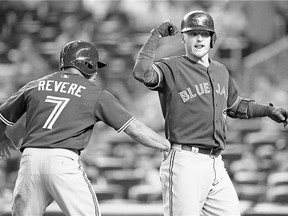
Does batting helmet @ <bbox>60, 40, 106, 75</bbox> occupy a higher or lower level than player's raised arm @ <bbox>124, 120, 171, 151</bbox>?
higher

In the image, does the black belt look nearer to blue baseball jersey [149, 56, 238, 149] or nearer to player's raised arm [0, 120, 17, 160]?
blue baseball jersey [149, 56, 238, 149]

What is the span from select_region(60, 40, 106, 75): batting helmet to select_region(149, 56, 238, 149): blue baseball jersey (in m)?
0.44

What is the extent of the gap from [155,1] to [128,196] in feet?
8.92

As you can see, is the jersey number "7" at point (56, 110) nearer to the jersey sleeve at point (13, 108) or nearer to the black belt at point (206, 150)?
the jersey sleeve at point (13, 108)

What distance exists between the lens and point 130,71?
9555 mm

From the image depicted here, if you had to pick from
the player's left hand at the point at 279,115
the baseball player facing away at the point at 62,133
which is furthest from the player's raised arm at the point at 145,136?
the player's left hand at the point at 279,115

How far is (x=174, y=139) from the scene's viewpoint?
15.8 feet

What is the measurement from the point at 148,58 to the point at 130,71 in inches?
192

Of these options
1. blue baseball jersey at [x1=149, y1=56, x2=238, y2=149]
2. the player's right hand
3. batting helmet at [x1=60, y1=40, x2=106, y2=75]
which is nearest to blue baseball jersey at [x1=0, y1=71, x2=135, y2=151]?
batting helmet at [x1=60, y1=40, x2=106, y2=75]

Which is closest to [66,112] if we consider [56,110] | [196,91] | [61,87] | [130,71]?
[56,110]

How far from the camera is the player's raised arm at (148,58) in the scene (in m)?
4.67

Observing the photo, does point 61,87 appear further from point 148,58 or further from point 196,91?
point 196,91

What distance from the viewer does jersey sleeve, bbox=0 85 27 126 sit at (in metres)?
4.68

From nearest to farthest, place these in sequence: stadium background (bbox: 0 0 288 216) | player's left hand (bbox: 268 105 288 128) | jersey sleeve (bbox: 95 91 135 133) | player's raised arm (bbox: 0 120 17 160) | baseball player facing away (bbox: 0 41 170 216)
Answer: baseball player facing away (bbox: 0 41 170 216)
jersey sleeve (bbox: 95 91 135 133)
player's raised arm (bbox: 0 120 17 160)
player's left hand (bbox: 268 105 288 128)
stadium background (bbox: 0 0 288 216)
